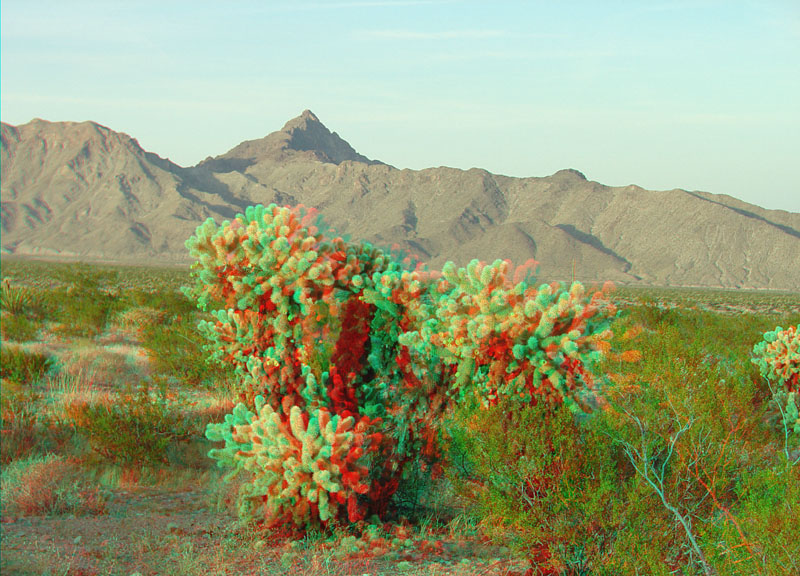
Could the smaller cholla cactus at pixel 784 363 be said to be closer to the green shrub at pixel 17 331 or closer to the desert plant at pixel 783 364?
the desert plant at pixel 783 364

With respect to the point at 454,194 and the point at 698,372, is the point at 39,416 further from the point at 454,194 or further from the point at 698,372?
the point at 454,194

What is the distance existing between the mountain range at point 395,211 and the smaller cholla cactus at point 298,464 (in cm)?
8234

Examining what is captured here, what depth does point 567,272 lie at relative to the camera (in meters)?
87.1

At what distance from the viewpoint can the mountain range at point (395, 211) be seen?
3765 inches

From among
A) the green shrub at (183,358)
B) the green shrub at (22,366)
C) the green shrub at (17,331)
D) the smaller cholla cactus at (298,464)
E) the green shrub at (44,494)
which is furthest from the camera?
the green shrub at (17,331)

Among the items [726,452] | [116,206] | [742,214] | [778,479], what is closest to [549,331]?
[726,452]

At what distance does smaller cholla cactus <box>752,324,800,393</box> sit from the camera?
9039 millimetres

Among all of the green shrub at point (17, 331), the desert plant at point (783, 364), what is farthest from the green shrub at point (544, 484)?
the green shrub at point (17, 331)

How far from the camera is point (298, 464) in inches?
215

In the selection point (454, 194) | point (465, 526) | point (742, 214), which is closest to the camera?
point (465, 526)

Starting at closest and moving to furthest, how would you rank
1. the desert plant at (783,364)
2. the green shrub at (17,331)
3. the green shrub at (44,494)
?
the green shrub at (44,494) → the desert plant at (783,364) → the green shrub at (17,331)

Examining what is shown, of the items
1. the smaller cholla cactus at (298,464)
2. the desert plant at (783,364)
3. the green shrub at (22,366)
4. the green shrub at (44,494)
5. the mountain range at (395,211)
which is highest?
the mountain range at (395,211)

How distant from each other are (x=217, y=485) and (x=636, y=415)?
163 inches

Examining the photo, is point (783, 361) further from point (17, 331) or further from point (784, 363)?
point (17, 331)
